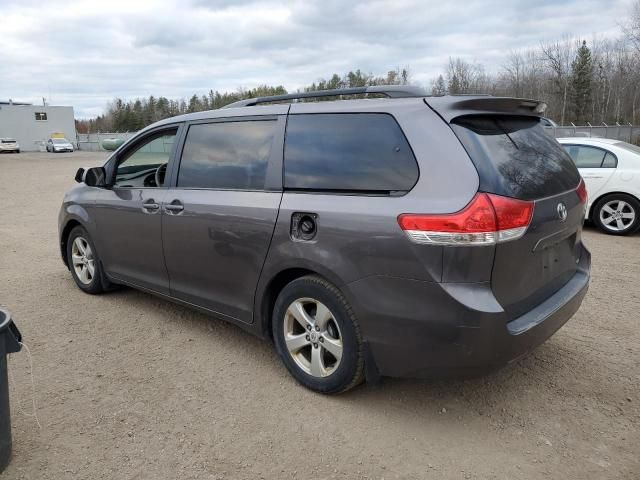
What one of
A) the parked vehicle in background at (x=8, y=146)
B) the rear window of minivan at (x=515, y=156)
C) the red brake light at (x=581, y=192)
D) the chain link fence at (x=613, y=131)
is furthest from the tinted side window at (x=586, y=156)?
the parked vehicle in background at (x=8, y=146)

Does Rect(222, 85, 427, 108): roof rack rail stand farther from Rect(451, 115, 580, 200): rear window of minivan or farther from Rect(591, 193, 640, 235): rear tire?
Rect(591, 193, 640, 235): rear tire

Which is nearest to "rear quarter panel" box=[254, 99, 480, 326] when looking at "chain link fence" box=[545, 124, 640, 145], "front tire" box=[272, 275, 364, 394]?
"front tire" box=[272, 275, 364, 394]

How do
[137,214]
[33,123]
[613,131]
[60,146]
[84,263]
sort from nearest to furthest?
1. [137,214]
2. [84,263]
3. [613,131]
4. [60,146]
5. [33,123]

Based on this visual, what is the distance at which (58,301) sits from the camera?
5066mm

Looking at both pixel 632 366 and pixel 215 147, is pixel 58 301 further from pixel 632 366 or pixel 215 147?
pixel 632 366

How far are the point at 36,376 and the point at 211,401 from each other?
1.31m

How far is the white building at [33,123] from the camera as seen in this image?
62.3 m

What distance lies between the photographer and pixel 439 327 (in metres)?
2.57

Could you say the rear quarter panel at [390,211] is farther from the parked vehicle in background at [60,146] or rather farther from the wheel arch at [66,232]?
the parked vehicle in background at [60,146]

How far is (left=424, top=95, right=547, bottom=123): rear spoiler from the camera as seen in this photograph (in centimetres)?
274

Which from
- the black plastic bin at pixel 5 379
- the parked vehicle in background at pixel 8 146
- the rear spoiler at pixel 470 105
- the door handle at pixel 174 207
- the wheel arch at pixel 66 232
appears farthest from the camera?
the parked vehicle in background at pixel 8 146

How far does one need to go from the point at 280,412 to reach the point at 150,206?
6.76ft

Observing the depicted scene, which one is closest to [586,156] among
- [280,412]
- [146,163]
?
[146,163]

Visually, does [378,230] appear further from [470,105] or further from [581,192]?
[581,192]
